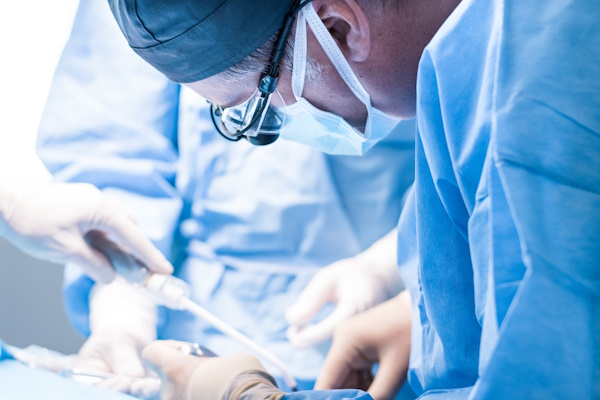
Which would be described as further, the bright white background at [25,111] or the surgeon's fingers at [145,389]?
the bright white background at [25,111]

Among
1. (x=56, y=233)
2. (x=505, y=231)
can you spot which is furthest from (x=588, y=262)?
(x=56, y=233)

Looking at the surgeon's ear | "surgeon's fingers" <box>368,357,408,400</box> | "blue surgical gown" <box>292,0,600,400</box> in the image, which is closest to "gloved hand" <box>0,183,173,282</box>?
"surgeon's fingers" <box>368,357,408,400</box>

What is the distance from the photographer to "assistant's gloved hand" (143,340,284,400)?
3.43ft

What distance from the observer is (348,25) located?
0.98 m

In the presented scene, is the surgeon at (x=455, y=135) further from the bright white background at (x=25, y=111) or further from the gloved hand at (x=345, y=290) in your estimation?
the bright white background at (x=25, y=111)

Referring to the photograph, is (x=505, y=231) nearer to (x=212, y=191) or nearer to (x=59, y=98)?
(x=212, y=191)

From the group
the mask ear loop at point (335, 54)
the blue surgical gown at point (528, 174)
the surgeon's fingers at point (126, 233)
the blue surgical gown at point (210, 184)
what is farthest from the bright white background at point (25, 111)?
the blue surgical gown at point (528, 174)

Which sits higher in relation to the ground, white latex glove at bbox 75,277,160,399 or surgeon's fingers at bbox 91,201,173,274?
surgeon's fingers at bbox 91,201,173,274

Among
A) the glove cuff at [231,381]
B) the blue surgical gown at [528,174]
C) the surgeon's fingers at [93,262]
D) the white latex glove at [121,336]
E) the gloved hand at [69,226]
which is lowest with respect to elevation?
the white latex glove at [121,336]

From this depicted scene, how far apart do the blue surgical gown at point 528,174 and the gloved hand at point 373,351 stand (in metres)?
0.61

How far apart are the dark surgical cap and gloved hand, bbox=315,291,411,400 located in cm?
68

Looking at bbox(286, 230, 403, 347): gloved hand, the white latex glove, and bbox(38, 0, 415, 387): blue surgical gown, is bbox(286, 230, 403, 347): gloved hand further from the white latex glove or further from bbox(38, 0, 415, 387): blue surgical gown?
the white latex glove

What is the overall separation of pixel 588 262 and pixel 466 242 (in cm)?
26

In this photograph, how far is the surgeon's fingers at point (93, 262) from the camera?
1359 millimetres
